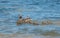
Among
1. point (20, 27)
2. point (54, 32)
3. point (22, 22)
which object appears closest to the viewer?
point (54, 32)

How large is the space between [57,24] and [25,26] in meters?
1.46

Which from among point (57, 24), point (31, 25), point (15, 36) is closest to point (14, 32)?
point (15, 36)

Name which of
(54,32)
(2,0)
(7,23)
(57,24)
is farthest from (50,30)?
(2,0)

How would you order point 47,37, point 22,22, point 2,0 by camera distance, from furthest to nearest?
point 2,0 < point 22,22 < point 47,37

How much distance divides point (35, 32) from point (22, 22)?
1.94m

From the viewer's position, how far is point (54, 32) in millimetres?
11156

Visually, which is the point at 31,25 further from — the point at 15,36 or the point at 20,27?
the point at 15,36

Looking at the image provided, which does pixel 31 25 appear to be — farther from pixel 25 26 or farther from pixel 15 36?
pixel 15 36

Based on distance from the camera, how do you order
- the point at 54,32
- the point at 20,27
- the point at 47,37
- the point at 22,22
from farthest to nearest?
1. the point at 22,22
2. the point at 20,27
3. the point at 54,32
4. the point at 47,37

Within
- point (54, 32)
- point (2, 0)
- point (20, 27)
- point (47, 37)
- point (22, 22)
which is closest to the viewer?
point (47, 37)

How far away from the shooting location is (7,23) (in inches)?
514

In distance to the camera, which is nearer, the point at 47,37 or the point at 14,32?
the point at 47,37

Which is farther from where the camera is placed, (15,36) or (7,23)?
(7,23)

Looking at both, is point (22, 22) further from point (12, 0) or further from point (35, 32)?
point (12, 0)
